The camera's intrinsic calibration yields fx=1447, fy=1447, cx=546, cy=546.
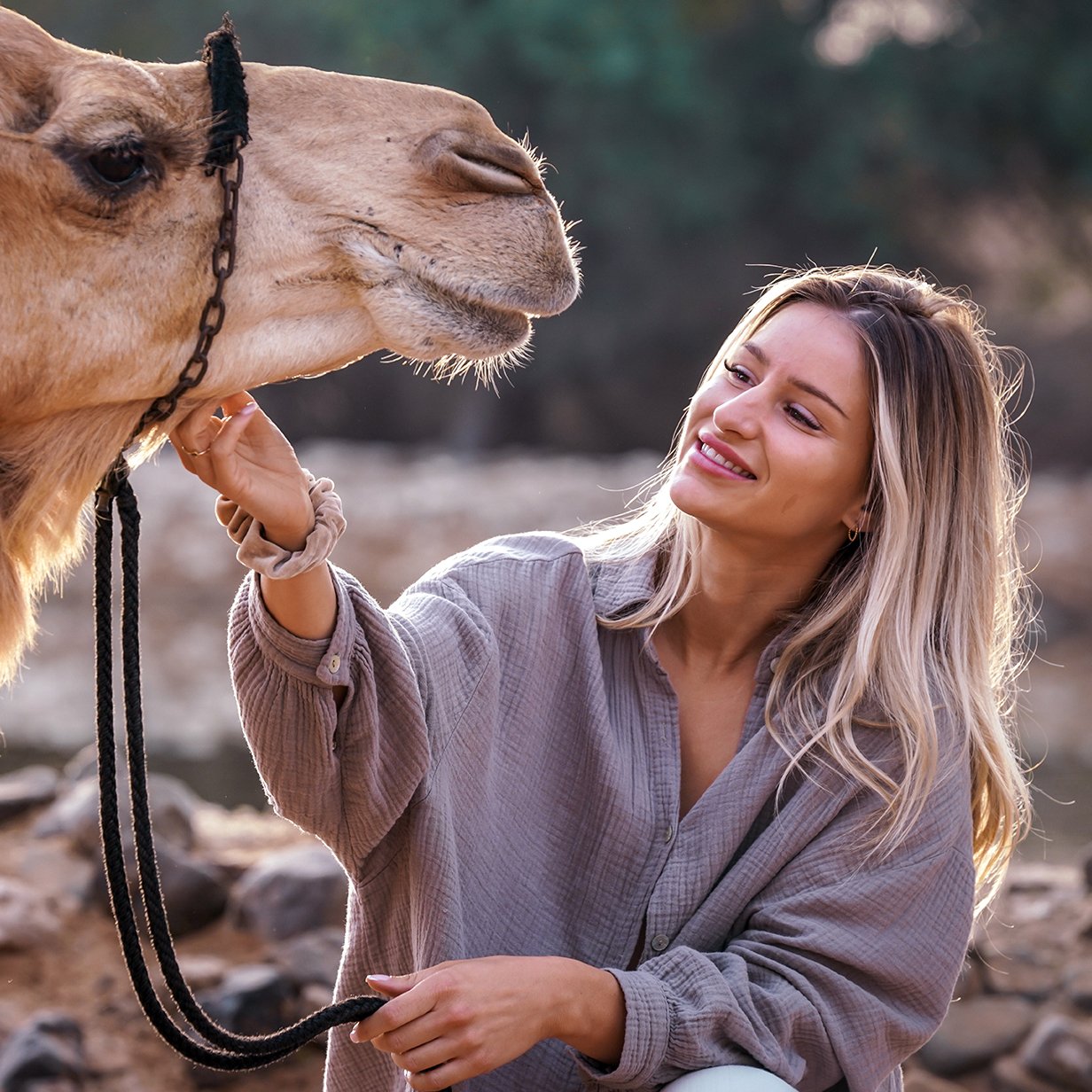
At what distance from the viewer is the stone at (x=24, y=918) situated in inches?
152

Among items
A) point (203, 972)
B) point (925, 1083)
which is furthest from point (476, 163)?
point (925, 1083)

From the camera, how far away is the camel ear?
1935 millimetres

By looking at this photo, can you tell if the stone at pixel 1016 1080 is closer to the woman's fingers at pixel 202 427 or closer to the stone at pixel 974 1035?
the stone at pixel 974 1035

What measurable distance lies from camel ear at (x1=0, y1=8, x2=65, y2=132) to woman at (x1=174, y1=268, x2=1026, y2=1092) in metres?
0.46

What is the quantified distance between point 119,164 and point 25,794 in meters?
3.27

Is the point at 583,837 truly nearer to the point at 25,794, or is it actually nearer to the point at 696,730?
the point at 696,730

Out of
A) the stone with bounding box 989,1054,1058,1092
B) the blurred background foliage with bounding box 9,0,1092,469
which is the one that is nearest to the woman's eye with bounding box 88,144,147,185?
the stone with bounding box 989,1054,1058,1092

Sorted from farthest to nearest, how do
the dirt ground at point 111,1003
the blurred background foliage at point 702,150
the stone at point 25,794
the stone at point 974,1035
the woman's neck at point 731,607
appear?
the blurred background foliage at point 702,150, the stone at point 25,794, the stone at point 974,1035, the dirt ground at point 111,1003, the woman's neck at point 731,607

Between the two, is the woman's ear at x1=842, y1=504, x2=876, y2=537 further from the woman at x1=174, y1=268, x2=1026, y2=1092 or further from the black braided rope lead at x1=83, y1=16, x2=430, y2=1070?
the black braided rope lead at x1=83, y1=16, x2=430, y2=1070

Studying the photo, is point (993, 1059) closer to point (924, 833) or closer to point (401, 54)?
point (924, 833)

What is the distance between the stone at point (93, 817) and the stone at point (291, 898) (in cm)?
42

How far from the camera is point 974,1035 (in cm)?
389

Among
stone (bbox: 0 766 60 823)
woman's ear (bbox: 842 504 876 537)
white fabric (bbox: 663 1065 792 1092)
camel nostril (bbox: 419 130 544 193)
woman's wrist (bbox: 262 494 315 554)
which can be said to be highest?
camel nostril (bbox: 419 130 544 193)

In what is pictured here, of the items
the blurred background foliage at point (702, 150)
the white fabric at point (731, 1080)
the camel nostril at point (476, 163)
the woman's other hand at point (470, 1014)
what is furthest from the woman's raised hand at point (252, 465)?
the blurred background foliage at point (702, 150)
